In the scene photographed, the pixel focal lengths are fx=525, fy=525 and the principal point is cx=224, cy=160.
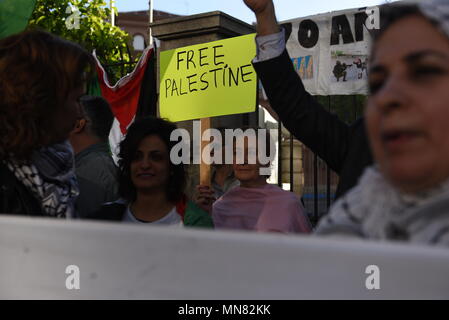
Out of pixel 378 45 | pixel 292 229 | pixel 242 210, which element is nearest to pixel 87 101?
pixel 242 210

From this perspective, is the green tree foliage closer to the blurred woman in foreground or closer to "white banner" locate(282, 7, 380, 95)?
"white banner" locate(282, 7, 380, 95)

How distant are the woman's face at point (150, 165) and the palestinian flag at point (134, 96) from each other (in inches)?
91.8

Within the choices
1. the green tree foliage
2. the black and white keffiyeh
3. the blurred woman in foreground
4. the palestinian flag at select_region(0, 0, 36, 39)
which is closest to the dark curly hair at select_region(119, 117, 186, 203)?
the palestinian flag at select_region(0, 0, 36, 39)

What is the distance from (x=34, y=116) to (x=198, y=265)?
0.75 meters

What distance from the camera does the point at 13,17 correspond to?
93.4 inches

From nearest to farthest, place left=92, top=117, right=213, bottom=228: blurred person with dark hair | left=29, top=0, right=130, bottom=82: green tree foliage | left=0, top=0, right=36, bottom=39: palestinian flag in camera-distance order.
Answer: left=92, top=117, right=213, bottom=228: blurred person with dark hair, left=0, top=0, right=36, bottom=39: palestinian flag, left=29, top=0, right=130, bottom=82: green tree foliage

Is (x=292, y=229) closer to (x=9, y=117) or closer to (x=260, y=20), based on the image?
(x=260, y=20)

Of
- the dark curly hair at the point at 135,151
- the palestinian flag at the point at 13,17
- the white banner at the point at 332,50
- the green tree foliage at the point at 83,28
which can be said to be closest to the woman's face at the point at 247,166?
the dark curly hair at the point at 135,151

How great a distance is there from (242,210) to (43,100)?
5.31 ft

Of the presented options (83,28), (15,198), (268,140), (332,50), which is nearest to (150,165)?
(268,140)

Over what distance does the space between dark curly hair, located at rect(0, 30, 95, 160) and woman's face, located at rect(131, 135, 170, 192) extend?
0.91 metres

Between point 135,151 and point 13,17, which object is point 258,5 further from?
point 13,17

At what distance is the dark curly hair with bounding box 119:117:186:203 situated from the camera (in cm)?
220

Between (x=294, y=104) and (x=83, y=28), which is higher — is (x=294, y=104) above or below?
below
